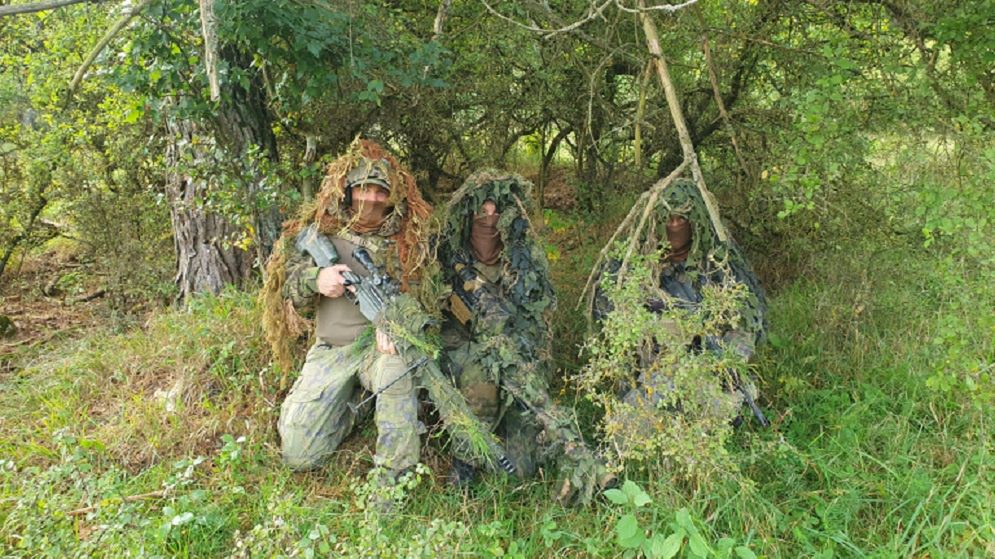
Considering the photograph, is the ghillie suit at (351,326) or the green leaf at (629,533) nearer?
the green leaf at (629,533)

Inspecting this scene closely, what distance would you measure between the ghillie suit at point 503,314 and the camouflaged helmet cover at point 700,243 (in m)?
0.76

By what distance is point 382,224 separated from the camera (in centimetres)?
351

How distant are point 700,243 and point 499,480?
186 centimetres

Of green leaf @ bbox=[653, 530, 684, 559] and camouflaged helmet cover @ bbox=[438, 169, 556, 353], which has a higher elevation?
camouflaged helmet cover @ bbox=[438, 169, 556, 353]

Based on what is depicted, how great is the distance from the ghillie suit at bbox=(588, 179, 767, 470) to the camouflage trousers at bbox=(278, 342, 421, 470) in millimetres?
1062

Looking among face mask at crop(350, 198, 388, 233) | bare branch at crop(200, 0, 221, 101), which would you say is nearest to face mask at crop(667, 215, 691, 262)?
face mask at crop(350, 198, 388, 233)

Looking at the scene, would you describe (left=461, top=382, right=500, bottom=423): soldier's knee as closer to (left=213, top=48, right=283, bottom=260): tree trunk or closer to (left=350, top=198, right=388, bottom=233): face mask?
(left=350, top=198, right=388, bottom=233): face mask

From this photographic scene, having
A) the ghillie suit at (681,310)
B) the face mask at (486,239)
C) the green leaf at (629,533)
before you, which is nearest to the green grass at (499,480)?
the green leaf at (629,533)

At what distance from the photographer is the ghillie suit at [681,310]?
2.75m

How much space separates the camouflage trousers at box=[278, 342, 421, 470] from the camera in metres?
3.08

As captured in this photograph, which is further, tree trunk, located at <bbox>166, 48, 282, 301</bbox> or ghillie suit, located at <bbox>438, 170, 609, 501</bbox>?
tree trunk, located at <bbox>166, 48, 282, 301</bbox>

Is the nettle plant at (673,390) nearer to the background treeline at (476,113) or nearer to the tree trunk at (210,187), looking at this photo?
the background treeline at (476,113)

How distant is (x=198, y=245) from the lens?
461 cm

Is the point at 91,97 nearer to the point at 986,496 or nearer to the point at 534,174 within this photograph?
the point at 534,174
